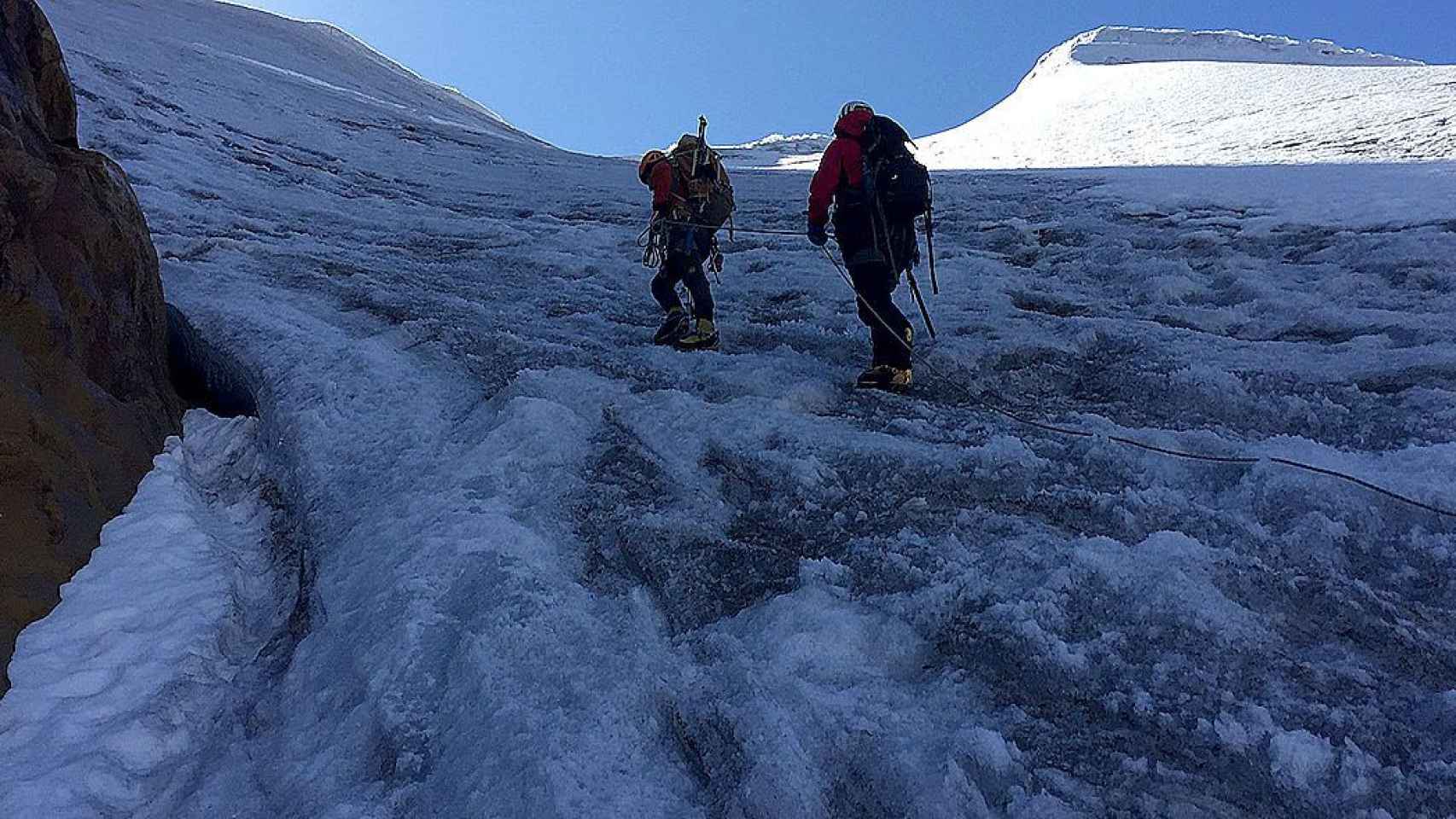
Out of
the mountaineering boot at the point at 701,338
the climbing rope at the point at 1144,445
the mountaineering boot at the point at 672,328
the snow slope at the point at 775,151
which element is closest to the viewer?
the climbing rope at the point at 1144,445

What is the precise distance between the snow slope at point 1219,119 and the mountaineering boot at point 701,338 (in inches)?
375

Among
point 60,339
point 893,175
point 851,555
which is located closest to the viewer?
point 851,555

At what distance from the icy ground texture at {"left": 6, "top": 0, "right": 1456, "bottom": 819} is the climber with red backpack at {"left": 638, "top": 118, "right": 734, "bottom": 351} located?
13.3 inches

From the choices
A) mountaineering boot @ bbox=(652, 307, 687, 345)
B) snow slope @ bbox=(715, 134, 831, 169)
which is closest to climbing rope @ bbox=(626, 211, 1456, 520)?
mountaineering boot @ bbox=(652, 307, 687, 345)

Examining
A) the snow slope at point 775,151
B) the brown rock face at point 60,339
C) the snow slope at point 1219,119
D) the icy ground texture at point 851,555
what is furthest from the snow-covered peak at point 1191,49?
the brown rock face at point 60,339

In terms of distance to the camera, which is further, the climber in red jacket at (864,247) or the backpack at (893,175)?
the climber in red jacket at (864,247)

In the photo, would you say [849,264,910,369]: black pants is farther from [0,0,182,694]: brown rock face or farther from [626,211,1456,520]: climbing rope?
[0,0,182,694]: brown rock face

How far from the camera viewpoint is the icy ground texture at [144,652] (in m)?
2.93

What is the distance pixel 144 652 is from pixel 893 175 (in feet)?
16.5

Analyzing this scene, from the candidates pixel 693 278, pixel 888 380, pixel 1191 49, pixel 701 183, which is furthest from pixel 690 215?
pixel 1191 49

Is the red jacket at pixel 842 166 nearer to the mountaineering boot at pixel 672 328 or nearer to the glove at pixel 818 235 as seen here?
the glove at pixel 818 235

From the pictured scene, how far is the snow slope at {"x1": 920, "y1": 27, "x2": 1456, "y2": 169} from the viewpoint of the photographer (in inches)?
472

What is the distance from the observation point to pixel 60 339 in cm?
465

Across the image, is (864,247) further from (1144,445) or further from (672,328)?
(1144,445)
